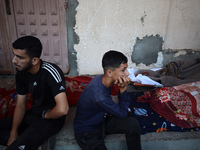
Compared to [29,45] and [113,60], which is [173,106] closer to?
[113,60]

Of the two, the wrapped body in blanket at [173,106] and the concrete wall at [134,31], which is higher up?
the concrete wall at [134,31]

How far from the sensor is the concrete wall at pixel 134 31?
160 inches

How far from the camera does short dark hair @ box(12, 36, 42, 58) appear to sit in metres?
1.63

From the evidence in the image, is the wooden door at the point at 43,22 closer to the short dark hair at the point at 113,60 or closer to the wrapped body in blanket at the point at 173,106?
the wrapped body in blanket at the point at 173,106

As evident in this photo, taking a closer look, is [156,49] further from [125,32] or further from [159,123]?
[159,123]

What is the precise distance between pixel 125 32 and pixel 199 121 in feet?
9.59

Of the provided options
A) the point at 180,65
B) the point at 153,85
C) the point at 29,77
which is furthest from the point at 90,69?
the point at 29,77

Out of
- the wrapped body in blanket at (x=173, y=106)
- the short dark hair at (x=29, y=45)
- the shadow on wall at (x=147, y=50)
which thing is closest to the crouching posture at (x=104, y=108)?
the wrapped body in blanket at (x=173, y=106)

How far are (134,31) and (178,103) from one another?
250 cm

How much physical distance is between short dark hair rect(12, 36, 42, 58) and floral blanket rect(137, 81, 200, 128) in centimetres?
202

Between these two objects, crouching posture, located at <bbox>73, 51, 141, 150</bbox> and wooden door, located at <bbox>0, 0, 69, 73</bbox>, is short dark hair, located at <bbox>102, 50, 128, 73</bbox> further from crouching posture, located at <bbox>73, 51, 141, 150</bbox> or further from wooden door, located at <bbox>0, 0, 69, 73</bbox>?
wooden door, located at <bbox>0, 0, 69, 73</bbox>

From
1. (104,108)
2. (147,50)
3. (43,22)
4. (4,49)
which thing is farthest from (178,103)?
(4,49)

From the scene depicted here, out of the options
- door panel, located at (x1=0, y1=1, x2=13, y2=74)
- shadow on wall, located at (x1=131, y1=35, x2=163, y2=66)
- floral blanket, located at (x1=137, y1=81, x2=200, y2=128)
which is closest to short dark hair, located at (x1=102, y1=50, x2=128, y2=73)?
floral blanket, located at (x1=137, y1=81, x2=200, y2=128)

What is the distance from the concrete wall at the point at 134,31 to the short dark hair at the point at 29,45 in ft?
8.44
